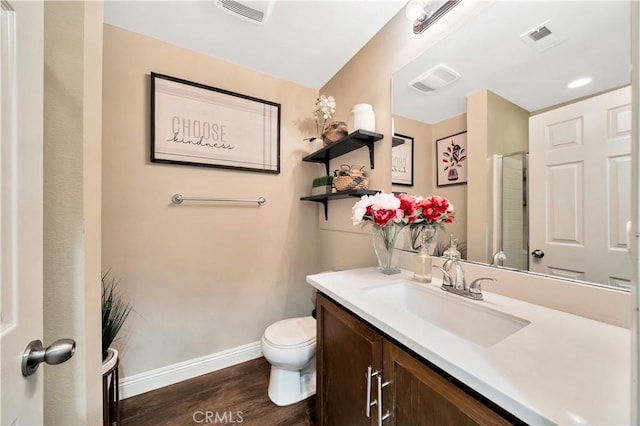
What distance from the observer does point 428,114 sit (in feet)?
4.30

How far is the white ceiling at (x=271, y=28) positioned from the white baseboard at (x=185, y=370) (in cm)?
220

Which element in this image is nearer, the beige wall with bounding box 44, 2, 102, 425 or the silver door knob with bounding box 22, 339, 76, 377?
the silver door knob with bounding box 22, 339, 76, 377

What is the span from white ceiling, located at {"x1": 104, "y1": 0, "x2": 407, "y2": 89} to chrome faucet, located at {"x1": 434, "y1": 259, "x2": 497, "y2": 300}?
148 cm

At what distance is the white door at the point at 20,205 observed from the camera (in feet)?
1.37

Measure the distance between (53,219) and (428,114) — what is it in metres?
1.59

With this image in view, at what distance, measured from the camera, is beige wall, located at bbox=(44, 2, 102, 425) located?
25.4 inches

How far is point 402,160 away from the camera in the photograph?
4.67 feet

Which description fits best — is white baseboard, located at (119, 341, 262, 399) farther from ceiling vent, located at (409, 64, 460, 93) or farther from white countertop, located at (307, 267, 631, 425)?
ceiling vent, located at (409, 64, 460, 93)

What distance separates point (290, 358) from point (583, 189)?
1.49m

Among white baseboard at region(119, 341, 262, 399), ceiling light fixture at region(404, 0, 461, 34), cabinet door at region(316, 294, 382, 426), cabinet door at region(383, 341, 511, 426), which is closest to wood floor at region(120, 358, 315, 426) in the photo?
white baseboard at region(119, 341, 262, 399)

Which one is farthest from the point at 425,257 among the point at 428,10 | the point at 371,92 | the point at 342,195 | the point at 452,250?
the point at 428,10

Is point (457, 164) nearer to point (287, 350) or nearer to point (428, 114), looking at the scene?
point (428, 114)

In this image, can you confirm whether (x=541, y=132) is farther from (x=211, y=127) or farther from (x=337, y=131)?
(x=211, y=127)

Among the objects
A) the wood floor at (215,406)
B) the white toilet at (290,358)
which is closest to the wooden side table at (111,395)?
the wood floor at (215,406)
